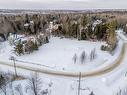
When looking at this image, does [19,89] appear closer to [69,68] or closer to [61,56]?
[69,68]

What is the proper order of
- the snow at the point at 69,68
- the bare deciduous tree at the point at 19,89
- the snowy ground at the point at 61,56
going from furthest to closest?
1. the snowy ground at the point at 61,56
2. the snow at the point at 69,68
3. the bare deciduous tree at the point at 19,89

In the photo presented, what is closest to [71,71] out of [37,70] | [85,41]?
[37,70]

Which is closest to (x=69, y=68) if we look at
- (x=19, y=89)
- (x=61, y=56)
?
(x=61, y=56)

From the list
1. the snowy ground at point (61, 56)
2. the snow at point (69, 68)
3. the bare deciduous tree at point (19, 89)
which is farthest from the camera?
the snowy ground at point (61, 56)

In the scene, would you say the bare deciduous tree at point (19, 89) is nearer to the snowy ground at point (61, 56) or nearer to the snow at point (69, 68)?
the snow at point (69, 68)

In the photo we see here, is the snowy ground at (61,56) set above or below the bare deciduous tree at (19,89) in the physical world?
above

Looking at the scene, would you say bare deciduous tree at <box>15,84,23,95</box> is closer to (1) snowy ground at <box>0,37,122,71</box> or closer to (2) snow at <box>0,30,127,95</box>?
(2) snow at <box>0,30,127,95</box>

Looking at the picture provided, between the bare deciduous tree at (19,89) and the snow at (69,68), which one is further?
the snow at (69,68)

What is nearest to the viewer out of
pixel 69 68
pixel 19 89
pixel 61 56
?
pixel 19 89

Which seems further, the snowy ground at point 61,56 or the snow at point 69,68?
the snowy ground at point 61,56

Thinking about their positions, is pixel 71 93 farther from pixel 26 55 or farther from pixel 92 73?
pixel 26 55

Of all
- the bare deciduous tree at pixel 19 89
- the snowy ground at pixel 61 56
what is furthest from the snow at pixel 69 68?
the bare deciduous tree at pixel 19 89
